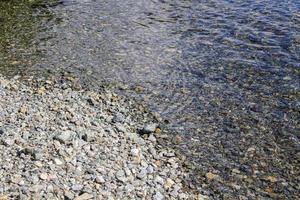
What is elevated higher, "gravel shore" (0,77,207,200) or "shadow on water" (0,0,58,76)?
"gravel shore" (0,77,207,200)

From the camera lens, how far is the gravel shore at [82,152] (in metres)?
10.0

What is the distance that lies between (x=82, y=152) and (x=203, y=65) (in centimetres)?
787

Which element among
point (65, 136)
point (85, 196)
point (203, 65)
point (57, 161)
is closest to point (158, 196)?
point (85, 196)

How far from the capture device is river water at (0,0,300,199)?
1227cm

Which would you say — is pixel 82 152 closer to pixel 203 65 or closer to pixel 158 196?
pixel 158 196

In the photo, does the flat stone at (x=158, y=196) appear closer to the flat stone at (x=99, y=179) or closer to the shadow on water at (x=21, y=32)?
the flat stone at (x=99, y=179)

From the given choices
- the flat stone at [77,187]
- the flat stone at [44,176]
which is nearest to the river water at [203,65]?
the flat stone at [77,187]

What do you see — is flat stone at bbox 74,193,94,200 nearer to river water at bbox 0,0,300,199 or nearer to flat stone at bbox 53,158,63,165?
flat stone at bbox 53,158,63,165

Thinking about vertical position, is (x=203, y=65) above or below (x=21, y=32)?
above

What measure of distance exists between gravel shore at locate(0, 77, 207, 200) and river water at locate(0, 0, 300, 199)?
99 centimetres

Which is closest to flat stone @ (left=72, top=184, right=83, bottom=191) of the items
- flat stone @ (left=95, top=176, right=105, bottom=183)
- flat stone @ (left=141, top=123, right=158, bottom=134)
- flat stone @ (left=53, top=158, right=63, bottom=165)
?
flat stone @ (left=95, top=176, right=105, bottom=183)

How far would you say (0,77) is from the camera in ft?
53.4

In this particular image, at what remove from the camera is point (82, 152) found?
11.3 meters

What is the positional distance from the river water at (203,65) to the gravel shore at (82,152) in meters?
0.99
